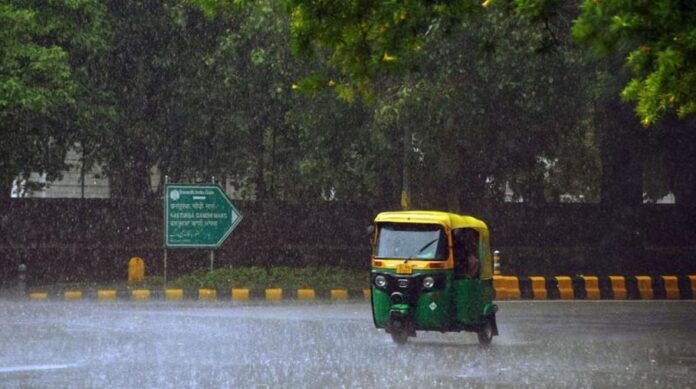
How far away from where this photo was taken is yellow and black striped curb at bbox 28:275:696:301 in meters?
27.8

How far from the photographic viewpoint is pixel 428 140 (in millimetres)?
29844

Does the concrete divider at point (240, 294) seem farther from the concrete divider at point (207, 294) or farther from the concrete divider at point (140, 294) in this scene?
the concrete divider at point (140, 294)

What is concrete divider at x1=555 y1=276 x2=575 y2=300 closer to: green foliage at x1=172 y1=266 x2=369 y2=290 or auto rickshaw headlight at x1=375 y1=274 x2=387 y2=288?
green foliage at x1=172 y1=266 x2=369 y2=290

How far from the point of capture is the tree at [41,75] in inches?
1126

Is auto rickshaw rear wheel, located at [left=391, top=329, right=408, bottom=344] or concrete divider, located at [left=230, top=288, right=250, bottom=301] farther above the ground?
concrete divider, located at [left=230, top=288, right=250, bottom=301]

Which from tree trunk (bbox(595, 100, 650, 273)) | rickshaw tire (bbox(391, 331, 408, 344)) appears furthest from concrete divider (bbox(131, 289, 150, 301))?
tree trunk (bbox(595, 100, 650, 273))

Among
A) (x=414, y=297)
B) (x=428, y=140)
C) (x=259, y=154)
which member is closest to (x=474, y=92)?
(x=428, y=140)

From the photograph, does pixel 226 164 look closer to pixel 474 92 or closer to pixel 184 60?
pixel 184 60

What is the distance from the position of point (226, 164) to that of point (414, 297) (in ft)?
59.7

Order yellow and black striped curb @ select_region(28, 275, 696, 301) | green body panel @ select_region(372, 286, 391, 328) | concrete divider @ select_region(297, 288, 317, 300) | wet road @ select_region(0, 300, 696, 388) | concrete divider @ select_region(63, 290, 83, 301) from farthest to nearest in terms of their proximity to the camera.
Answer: concrete divider @ select_region(297, 288, 317, 300)
yellow and black striped curb @ select_region(28, 275, 696, 301)
concrete divider @ select_region(63, 290, 83, 301)
green body panel @ select_region(372, 286, 391, 328)
wet road @ select_region(0, 300, 696, 388)

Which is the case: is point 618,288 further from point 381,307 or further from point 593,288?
point 381,307

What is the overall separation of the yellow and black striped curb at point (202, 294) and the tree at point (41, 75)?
12.0ft

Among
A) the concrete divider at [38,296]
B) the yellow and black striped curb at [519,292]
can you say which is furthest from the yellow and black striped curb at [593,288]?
the concrete divider at [38,296]

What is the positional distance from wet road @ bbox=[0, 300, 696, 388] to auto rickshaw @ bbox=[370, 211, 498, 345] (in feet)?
1.13
